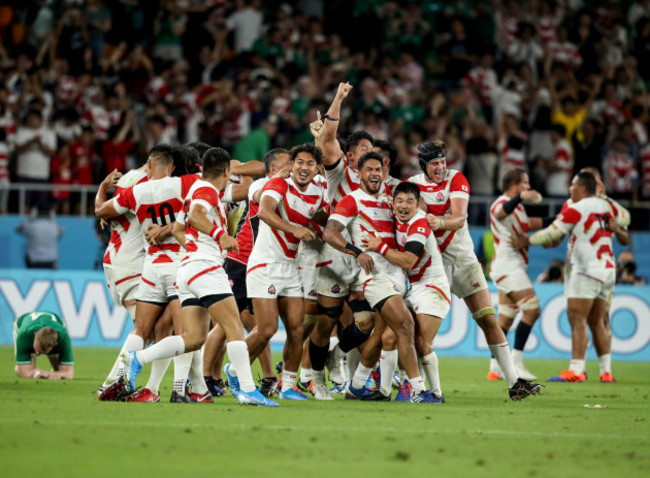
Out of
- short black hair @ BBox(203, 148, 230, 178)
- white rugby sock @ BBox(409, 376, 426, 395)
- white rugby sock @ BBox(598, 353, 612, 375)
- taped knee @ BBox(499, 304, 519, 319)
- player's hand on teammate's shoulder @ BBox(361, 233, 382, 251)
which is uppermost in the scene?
short black hair @ BBox(203, 148, 230, 178)

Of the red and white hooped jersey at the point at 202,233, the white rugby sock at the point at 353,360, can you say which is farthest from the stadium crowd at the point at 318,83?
the red and white hooped jersey at the point at 202,233

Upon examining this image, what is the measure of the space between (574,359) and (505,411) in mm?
4871

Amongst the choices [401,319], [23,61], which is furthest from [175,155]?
[23,61]

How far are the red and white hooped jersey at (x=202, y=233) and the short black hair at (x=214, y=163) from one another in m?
0.12

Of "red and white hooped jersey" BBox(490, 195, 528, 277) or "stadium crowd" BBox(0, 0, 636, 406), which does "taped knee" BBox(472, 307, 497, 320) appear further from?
"red and white hooped jersey" BBox(490, 195, 528, 277)

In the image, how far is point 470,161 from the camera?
66.3 ft

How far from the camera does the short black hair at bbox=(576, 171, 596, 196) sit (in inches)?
561

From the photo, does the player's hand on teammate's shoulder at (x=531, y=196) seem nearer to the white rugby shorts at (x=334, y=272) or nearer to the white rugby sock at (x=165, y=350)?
the white rugby shorts at (x=334, y=272)

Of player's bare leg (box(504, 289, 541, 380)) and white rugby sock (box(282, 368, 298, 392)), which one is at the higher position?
player's bare leg (box(504, 289, 541, 380))

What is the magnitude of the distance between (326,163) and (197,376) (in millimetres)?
2514

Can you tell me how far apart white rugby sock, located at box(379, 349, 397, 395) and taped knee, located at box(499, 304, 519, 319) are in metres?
4.27

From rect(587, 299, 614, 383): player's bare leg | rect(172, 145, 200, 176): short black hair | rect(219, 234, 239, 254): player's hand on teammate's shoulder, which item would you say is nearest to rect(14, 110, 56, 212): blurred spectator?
rect(172, 145, 200, 176): short black hair

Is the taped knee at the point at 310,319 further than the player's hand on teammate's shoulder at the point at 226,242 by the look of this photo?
Yes

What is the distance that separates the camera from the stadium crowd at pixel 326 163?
9.99 m
